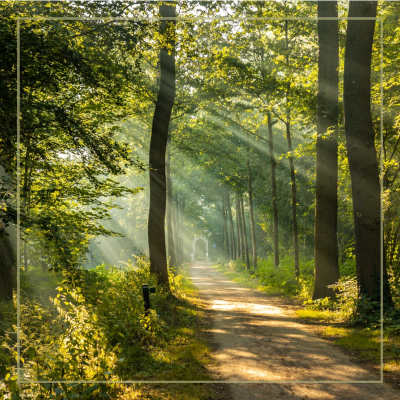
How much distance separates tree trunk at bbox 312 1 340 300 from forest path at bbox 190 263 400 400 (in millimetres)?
2154

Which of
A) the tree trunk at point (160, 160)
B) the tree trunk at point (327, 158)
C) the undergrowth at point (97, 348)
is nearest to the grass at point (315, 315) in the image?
the tree trunk at point (327, 158)

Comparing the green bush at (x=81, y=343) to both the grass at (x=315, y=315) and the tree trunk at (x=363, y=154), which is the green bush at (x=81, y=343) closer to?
the grass at (x=315, y=315)

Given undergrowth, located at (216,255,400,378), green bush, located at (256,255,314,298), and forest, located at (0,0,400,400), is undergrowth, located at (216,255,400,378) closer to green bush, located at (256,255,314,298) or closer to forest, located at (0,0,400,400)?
forest, located at (0,0,400,400)

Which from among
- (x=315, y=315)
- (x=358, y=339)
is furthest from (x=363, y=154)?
(x=315, y=315)

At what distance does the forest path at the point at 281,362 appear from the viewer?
528 centimetres

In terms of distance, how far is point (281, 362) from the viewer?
21.8 feet

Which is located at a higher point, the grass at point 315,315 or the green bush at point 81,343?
the green bush at point 81,343

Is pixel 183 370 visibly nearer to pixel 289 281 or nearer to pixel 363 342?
pixel 363 342

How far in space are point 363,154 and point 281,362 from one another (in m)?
5.53

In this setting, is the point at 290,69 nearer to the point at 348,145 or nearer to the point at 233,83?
the point at 233,83

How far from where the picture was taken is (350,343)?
25.3 ft

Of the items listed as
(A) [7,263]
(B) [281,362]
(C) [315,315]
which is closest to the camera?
(B) [281,362]

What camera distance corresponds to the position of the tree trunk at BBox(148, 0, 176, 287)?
13.4 m

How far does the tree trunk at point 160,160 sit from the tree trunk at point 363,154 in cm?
612
